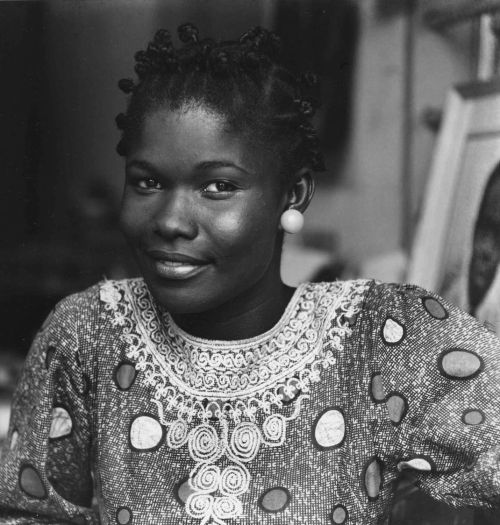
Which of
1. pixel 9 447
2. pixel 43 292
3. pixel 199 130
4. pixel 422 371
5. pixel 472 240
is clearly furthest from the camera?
pixel 43 292

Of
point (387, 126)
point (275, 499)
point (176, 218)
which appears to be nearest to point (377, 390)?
point (275, 499)

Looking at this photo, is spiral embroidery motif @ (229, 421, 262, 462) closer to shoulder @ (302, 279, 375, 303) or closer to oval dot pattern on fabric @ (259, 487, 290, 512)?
oval dot pattern on fabric @ (259, 487, 290, 512)

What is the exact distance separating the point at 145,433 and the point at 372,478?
1.29 feet

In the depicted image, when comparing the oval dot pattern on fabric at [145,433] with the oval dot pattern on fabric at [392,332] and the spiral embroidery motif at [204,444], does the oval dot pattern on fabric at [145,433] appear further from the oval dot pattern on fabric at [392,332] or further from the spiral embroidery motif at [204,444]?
the oval dot pattern on fabric at [392,332]

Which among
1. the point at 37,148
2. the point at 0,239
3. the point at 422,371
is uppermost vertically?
the point at 37,148

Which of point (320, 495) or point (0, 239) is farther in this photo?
point (0, 239)

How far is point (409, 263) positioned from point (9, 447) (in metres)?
1.49

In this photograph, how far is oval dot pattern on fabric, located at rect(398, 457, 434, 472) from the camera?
4.43 ft

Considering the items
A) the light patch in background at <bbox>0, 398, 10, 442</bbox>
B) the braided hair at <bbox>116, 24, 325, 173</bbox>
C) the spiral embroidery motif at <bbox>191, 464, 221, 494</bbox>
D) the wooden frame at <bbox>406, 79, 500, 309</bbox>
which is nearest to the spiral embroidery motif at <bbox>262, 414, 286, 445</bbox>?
the spiral embroidery motif at <bbox>191, 464, 221, 494</bbox>

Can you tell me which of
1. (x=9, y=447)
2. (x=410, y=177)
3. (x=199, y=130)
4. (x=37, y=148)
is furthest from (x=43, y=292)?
(x=199, y=130)

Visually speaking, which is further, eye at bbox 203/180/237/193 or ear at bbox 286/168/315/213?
ear at bbox 286/168/315/213

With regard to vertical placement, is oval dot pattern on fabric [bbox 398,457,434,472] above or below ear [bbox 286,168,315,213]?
below

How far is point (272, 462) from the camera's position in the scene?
1.38 m

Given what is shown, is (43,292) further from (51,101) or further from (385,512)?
(385,512)
